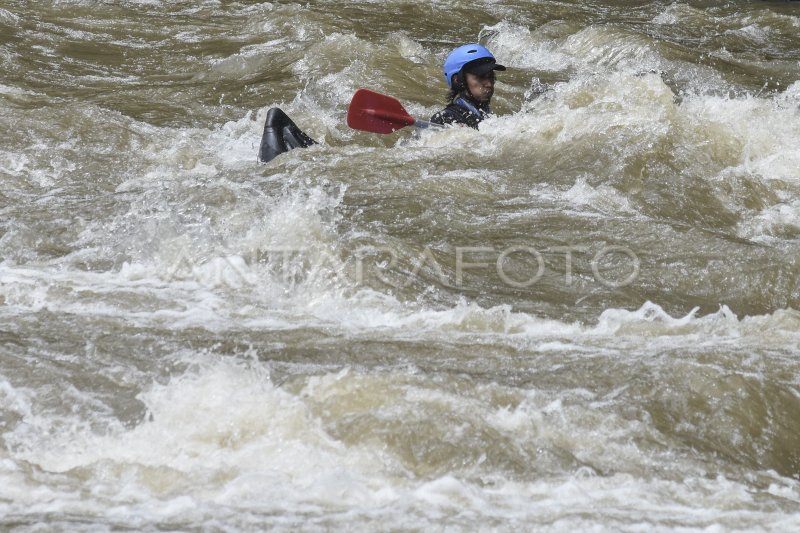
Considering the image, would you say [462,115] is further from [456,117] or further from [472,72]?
[472,72]

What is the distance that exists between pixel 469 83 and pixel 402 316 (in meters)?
2.48

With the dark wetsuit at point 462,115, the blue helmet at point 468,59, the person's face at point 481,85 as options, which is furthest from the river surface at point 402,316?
the blue helmet at point 468,59

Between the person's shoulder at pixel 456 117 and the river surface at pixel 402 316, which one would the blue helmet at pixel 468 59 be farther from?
the river surface at pixel 402 316

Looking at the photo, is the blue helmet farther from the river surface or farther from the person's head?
the river surface

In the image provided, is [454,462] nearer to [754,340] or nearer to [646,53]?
[754,340]

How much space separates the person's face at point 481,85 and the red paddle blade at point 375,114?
0.56 m

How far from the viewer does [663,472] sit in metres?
2.91

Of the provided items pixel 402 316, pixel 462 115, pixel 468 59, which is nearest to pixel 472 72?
pixel 468 59

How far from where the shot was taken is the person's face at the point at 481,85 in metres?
6.00

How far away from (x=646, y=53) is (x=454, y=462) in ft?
24.5

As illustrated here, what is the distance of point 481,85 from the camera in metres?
6.07

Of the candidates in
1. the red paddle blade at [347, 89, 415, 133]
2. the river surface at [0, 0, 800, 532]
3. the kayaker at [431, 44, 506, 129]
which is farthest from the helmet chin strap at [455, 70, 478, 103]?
the red paddle blade at [347, 89, 415, 133]

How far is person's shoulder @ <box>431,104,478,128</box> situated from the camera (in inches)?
240

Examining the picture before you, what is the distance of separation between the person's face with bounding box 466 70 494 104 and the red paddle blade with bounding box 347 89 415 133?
560mm
